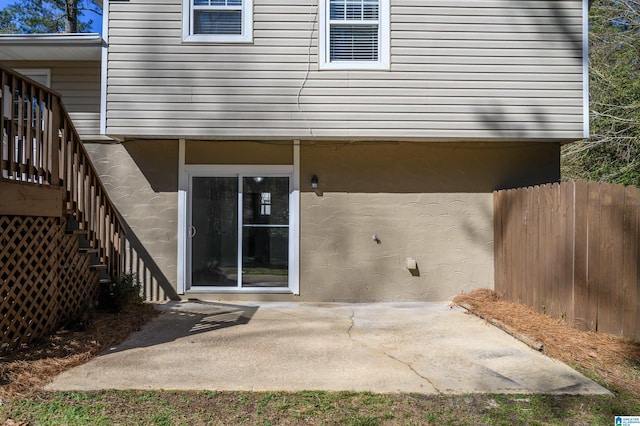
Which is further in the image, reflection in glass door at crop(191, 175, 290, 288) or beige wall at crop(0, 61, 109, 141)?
beige wall at crop(0, 61, 109, 141)

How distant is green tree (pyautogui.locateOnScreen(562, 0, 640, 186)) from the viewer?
502 inches

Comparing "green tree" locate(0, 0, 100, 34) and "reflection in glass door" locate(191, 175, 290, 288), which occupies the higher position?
"green tree" locate(0, 0, 100, 34)

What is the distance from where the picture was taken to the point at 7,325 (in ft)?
14.2

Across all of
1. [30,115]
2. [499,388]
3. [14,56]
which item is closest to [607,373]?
[499,388]

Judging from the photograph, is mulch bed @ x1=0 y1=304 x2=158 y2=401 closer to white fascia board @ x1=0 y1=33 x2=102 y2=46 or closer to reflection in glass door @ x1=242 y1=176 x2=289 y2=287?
reflection in glass door @ x1=242 y1=176 x2=289 y2=287

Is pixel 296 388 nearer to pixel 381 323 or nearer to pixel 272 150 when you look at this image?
pixel 381 323

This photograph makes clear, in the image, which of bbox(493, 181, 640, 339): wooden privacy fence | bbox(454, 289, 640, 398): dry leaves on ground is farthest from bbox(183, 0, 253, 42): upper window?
bbox(454, 289, 640, 398): dry leaves on ground

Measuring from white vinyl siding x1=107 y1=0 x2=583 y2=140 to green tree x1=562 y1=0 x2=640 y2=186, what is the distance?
7.43 meters

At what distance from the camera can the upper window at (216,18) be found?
22.6ft

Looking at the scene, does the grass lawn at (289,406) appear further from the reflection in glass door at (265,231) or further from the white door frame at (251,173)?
the reflection in glass door at (265,231)

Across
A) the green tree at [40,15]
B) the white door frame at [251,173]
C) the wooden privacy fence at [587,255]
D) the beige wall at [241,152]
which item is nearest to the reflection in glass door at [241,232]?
the white door frame at [251,173]

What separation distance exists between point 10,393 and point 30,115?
9.41 ft

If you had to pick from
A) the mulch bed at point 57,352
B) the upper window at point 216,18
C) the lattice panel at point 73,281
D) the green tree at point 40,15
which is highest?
the green tree at point 40,15

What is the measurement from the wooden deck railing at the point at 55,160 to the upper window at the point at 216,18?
2474mm
